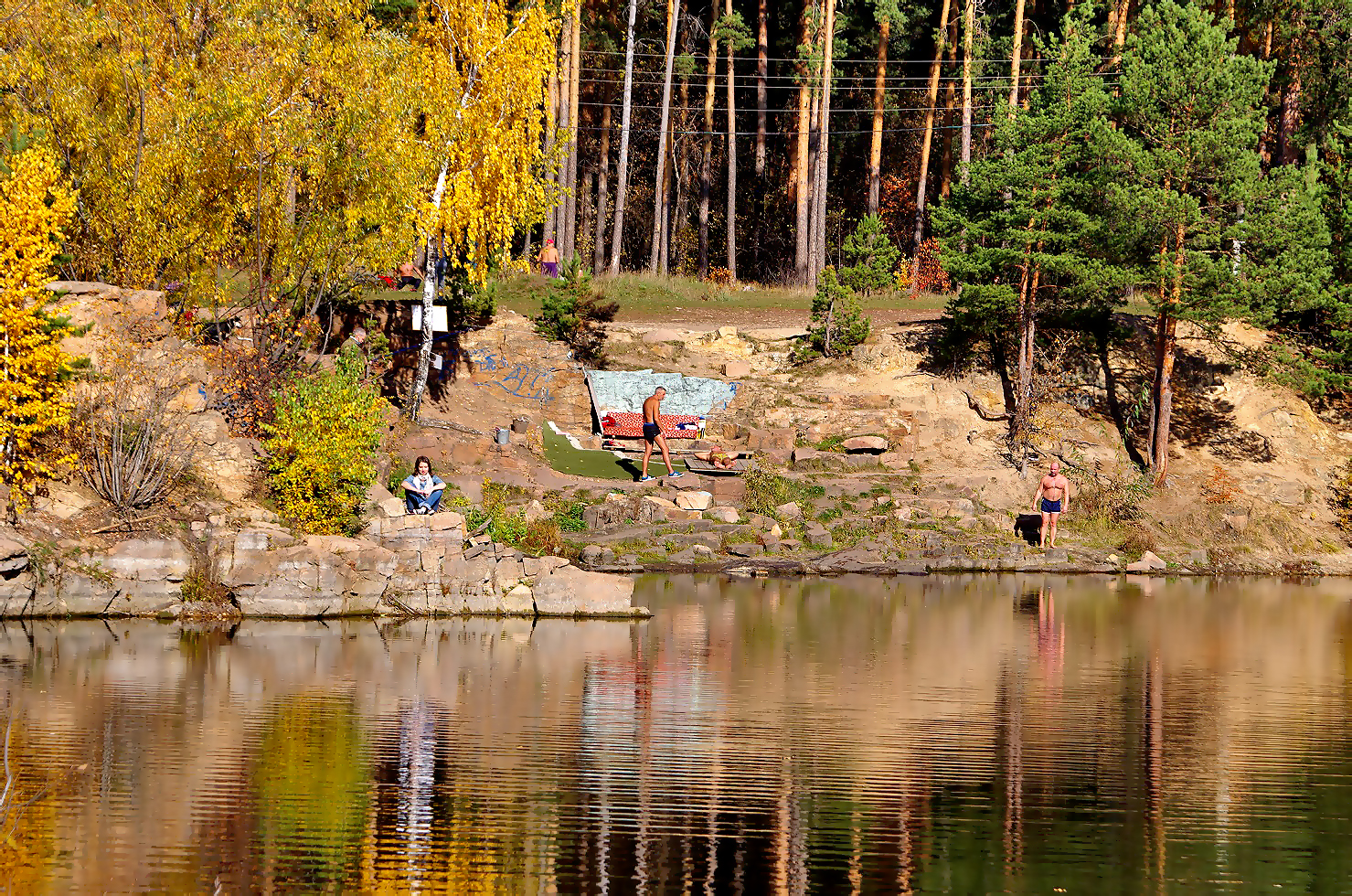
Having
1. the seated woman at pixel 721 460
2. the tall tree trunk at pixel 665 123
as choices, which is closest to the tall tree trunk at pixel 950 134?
the tall tree trunk at pixel 665 123

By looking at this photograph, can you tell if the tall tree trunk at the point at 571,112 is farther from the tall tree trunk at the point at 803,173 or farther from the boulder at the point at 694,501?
the boulder at the point at 694,501

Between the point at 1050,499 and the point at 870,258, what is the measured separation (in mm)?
13791

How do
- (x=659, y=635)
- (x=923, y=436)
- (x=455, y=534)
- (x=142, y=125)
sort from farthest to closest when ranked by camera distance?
(x=923, y=436)
(x=142, y=125)
(x=455, y=534)
(x=659, y=635)

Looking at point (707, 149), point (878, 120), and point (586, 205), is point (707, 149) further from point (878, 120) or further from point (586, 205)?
point (586, 205)

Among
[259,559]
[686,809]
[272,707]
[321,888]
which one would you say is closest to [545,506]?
[259,559]

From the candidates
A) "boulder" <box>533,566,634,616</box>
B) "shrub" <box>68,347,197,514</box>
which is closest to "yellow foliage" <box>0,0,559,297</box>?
"shrub" <box>68,347,197,514</box>

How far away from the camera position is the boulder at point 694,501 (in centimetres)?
2966

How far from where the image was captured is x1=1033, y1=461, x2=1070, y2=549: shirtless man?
3078cm

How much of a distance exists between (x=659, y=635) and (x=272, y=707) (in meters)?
6.68

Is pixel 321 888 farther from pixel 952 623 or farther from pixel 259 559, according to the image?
pixel 952 623

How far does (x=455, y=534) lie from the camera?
20891mm

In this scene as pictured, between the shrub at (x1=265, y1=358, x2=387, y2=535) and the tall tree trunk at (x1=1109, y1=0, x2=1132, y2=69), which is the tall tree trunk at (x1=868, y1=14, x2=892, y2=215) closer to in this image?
the tall tree trunk at (x1=1109, y1=0, x2=1132, y2=69)

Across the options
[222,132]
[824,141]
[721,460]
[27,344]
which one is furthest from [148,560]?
[824,141]

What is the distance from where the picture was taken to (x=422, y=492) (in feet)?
73.6
